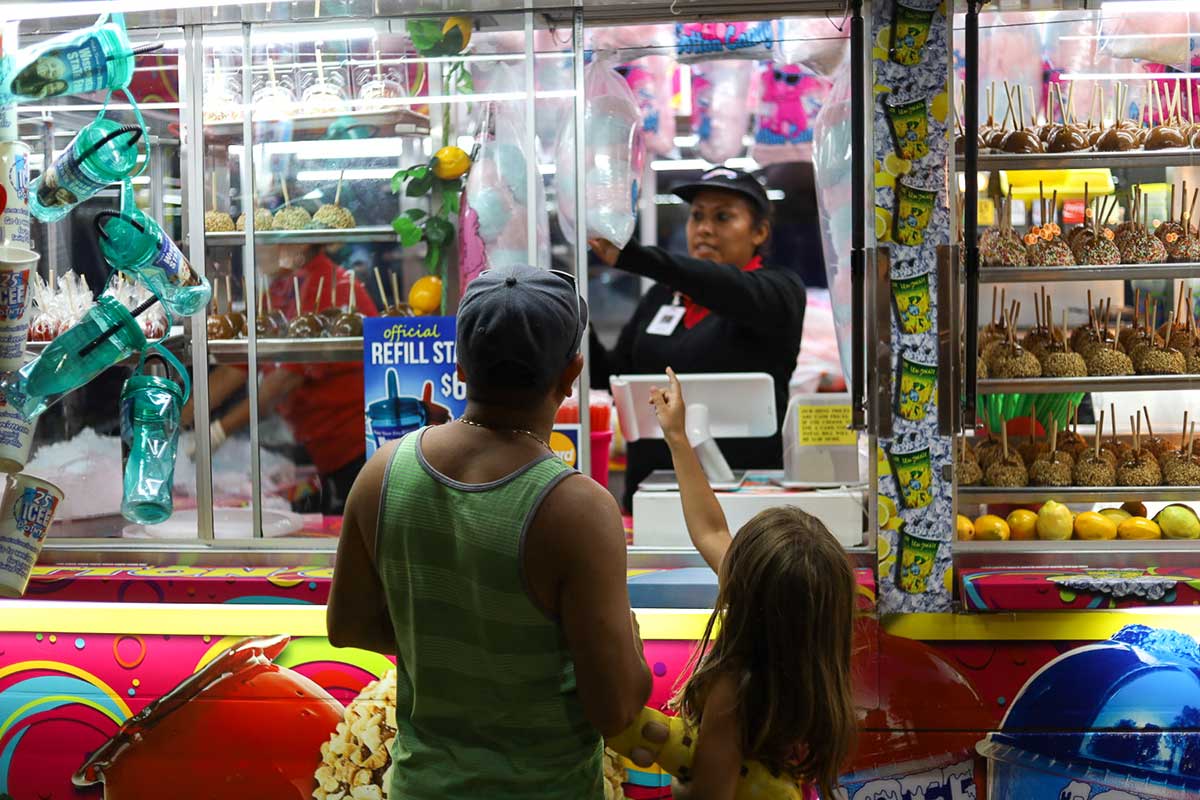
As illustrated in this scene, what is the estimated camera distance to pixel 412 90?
11.6ft

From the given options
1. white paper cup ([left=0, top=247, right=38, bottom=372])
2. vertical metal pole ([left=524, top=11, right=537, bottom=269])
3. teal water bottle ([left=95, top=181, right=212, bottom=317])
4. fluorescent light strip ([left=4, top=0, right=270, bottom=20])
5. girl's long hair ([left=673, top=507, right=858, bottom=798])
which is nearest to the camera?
girl's long hair ([left=673, top=507, right=858, bottom=798])

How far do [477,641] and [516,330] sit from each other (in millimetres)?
462

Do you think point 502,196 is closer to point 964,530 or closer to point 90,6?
point 90,6

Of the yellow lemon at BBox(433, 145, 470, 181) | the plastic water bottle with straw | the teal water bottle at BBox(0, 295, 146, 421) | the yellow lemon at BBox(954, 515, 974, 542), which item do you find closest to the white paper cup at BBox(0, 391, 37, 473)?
the teal water bottle at BBox(0, 295, 146, 421)

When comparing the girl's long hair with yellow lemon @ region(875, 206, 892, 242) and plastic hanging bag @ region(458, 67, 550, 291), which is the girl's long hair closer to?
yellow lemon @ region(875, 206, 892, 242)

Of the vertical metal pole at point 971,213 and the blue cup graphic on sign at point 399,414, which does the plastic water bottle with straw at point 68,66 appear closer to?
the blue cup graphic on sign at point 399,414

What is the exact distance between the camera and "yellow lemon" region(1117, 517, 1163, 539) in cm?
309

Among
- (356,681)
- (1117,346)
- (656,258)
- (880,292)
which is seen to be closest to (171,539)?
(356,681)

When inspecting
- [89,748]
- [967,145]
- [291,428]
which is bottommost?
[89,748]

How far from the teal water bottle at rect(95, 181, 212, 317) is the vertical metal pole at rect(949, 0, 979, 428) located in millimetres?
1897

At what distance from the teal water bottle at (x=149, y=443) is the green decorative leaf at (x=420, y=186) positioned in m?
0.98

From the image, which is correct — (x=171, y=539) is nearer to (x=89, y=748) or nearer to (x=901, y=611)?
(x=89, y=748)

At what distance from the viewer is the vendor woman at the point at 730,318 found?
186 inches

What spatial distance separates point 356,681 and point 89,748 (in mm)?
694
